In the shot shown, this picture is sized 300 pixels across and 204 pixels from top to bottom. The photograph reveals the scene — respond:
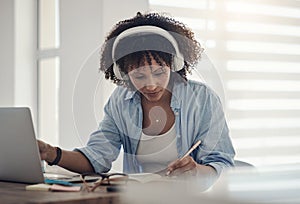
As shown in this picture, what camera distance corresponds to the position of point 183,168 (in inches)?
50.6

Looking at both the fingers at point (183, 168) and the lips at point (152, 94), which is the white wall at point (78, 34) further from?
the fingers at point (183, 168)

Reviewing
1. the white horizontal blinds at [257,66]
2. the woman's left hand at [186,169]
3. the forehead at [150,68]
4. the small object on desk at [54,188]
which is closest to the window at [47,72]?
the white horizontal blinds at [257,66]

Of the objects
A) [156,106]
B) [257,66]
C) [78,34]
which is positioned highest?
[78,34]

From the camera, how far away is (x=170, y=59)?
147cm

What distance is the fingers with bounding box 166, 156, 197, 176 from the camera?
128 cm

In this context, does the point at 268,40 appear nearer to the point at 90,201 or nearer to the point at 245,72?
the point at 245,72

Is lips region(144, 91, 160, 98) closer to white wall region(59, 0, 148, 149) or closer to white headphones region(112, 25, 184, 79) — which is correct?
white headphones region(112, 25, 184, 79)

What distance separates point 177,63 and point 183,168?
0.35m

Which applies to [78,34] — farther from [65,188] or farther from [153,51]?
[65,188]

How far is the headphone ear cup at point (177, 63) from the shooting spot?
4.90 feet

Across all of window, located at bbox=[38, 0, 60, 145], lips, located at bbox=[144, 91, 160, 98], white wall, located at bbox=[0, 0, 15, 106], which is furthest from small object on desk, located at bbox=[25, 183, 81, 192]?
white wall, located at bbox=[0, 0, 15, 106]

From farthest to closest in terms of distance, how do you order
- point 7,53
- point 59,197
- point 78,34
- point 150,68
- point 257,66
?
point 7,53
point 78,34
point 257,66
point 150,68
point 59,197

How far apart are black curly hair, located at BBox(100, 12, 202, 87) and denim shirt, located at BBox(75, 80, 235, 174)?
6 centimetres

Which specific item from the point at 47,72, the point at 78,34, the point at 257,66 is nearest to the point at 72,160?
the point at 257,66
